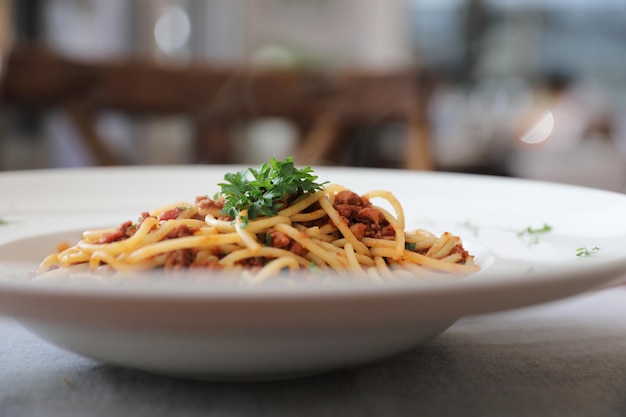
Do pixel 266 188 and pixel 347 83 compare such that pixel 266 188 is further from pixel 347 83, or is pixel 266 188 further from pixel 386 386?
pixel 347 83

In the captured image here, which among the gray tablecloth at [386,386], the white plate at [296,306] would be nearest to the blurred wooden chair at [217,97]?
the white plate at [296,306]

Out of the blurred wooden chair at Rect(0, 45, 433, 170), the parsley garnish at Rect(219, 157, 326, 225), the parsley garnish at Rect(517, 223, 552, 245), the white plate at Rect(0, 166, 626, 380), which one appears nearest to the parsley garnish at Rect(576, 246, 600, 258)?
the white plate at Rect(0, 166, 626, 380)

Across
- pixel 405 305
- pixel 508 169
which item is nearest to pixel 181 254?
pixel 405 305

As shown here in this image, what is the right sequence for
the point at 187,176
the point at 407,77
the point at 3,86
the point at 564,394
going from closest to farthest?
1. the point at 564,394
2. the point at 187,176
3. the point at 3,86
4. the point at 407,77

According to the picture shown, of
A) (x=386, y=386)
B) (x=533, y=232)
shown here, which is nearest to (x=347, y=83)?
(x=533, y=232)

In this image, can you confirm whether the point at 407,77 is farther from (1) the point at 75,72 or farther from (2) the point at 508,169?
(2) the point at 508,169

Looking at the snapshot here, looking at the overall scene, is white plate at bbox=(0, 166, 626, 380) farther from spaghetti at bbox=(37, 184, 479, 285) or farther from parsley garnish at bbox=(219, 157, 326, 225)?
parsley garnish at bbox=(219, 157, 326, 225)

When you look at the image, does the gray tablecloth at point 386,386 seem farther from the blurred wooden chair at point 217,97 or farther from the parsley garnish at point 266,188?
the blurred wooden chair at point 217,97
